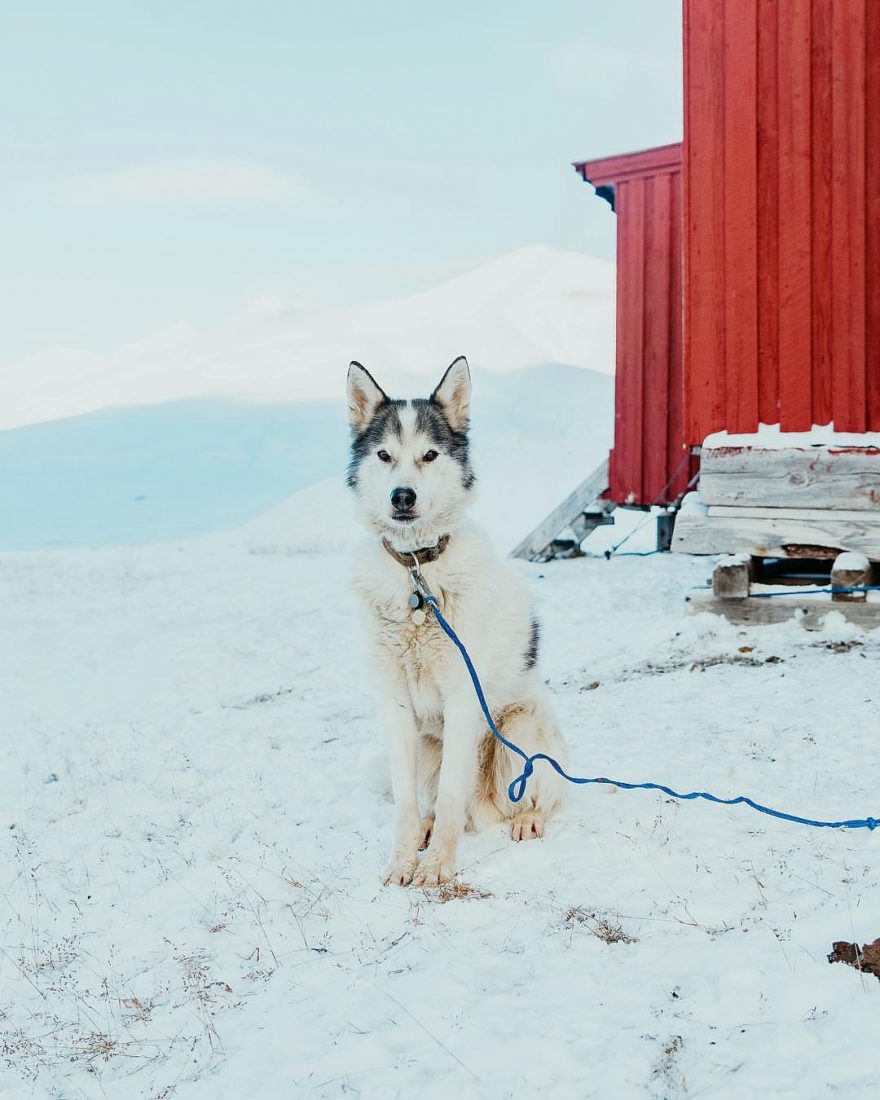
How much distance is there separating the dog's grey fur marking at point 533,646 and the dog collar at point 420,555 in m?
0.61

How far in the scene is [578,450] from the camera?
29.0 m

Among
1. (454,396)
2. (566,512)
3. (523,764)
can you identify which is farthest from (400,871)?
(566,512)

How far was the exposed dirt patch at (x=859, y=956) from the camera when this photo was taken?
2434 millimetres

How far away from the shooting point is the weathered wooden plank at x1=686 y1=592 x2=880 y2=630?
6.77m

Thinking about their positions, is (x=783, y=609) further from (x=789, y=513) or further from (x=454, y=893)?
(x=454, y=893)

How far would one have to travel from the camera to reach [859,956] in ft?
8.15

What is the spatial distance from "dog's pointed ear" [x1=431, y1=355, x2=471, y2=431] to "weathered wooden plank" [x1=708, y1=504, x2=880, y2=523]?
4082 millimetres

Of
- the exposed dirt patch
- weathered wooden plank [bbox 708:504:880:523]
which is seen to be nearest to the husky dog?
the exposed dirt patch

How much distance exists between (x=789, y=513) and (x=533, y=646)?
13.6 ft

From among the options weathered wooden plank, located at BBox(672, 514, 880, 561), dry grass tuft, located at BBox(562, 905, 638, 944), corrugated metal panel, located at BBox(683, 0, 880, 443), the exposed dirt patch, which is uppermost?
corrugated metal panel, located at BBox(683, 0, 880, 443)

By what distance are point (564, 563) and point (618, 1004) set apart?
984cm

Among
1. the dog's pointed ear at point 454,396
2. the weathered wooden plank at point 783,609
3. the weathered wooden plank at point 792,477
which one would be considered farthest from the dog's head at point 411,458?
the weathered wooden plank at point 792,477

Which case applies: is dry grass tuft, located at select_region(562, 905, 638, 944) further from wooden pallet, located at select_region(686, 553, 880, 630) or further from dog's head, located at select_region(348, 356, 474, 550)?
wooden pallet, located at select_region(686, 553, 880, 630)

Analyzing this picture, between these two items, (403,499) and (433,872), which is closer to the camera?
(433,872)
